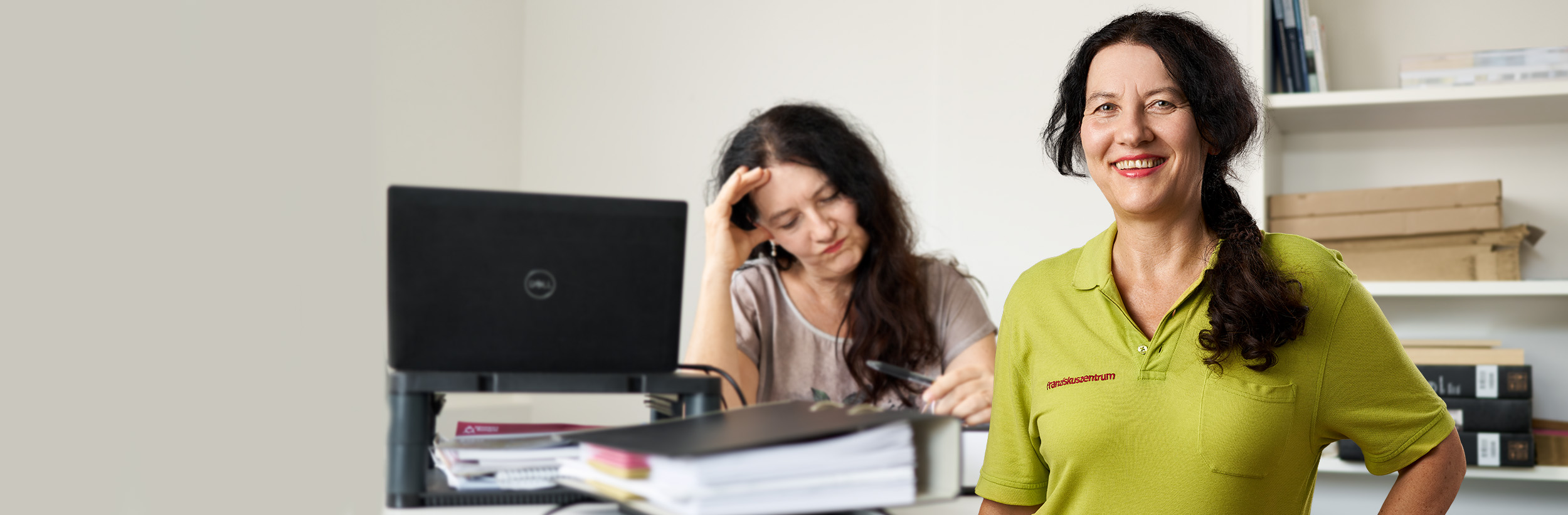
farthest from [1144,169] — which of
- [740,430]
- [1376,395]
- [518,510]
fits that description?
[518,510]

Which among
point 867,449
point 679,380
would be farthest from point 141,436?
point 867,449

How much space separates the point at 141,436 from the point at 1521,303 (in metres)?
2.79

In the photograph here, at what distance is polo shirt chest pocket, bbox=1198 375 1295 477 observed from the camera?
1.21m

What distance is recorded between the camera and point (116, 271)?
1.45 meters

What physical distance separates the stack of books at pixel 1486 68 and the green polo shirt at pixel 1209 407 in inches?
47.0

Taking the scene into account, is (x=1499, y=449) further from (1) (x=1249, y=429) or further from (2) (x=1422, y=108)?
(1) (x=1249, y=429)

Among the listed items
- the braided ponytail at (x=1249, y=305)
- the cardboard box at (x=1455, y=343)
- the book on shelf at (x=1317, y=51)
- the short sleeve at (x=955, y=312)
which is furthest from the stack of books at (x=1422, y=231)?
the braided ponytail at (x=1249, y=305)

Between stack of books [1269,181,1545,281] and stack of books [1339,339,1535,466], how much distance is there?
0.18 metres

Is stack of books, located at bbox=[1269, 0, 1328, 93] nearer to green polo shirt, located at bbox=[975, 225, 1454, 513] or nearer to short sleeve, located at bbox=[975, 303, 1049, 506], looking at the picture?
green polo shirt, located at bbox=[975, 225, 1454, 513]

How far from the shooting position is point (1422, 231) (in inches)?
86.0

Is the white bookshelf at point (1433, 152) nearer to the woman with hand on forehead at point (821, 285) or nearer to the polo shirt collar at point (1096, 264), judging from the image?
the woman with hand on forehead at point (821, 285)

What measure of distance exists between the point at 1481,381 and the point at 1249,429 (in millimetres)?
1269

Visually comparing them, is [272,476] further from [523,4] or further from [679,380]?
[523,4]

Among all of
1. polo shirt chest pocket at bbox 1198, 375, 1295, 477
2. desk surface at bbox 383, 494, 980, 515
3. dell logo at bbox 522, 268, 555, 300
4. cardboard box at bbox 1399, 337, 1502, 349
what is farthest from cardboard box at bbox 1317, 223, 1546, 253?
dell logo at bbox 522, 268, 555, 300
